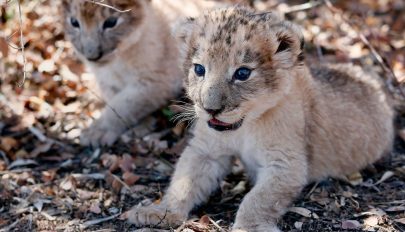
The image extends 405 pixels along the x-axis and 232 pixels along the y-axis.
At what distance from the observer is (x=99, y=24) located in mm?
6219

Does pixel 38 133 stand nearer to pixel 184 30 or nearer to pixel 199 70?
pixel 184 30

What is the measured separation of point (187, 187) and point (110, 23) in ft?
7.11

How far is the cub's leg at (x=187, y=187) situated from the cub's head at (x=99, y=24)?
1718 mm

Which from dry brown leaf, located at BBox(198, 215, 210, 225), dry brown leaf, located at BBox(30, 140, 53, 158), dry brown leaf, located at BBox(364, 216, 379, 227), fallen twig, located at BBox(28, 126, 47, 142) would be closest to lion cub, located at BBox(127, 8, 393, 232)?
dry brown leaf, located at BBox(198, 215, 210, 225)

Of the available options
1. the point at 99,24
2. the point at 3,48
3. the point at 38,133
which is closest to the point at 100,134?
the point at 38,133

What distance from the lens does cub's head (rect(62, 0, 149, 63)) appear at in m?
6.18

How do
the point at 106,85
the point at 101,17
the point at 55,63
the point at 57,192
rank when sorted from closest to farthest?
the point at 57,192 < the point at 101,17 < the point at 106,85 < the point at 55,63

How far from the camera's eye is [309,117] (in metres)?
5.11

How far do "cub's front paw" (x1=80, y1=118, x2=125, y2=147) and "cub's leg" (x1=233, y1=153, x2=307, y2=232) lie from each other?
6.48 feet

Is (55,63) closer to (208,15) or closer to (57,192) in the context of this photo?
(57,192)

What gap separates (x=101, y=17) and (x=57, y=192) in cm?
175

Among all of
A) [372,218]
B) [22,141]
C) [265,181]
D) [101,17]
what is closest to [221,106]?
[265,181]

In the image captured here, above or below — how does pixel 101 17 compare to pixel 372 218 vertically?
above

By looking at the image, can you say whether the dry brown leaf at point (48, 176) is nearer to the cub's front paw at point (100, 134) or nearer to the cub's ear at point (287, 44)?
the cub's front paw at point (100, 134)
